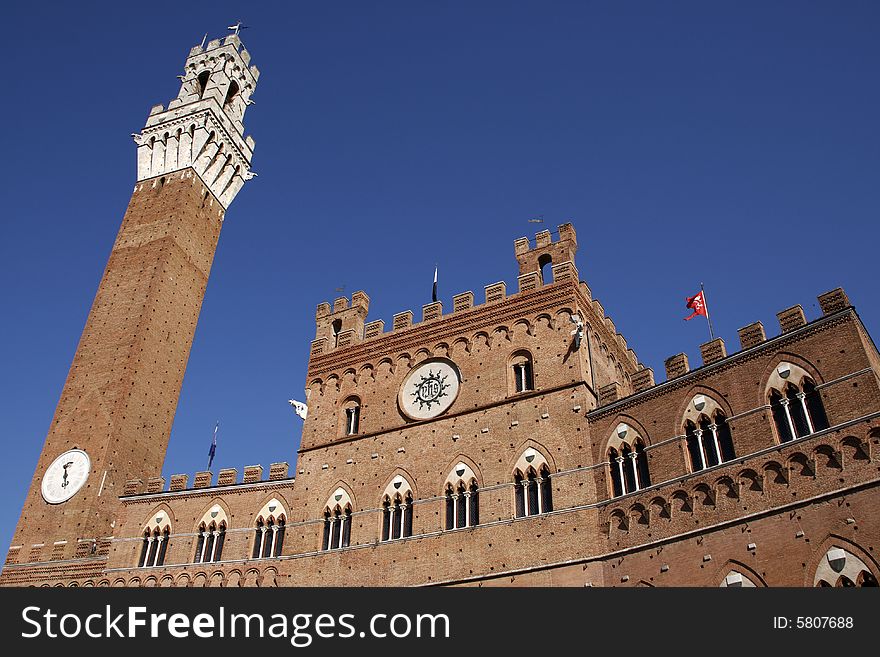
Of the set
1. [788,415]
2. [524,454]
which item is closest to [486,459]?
[524,454]

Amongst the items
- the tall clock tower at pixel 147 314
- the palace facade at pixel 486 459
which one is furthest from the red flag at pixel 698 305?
the tall clock tower at pixel 147 314

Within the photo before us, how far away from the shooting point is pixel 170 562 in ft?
91.6

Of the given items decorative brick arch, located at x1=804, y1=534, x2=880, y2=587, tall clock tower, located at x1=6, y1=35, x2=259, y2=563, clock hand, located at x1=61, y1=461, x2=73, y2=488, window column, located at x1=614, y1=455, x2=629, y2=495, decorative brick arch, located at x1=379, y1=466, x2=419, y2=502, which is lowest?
decorative brick arch, located at x1=804, y1=534, x2=880, y2=587

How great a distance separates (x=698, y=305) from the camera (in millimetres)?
25656

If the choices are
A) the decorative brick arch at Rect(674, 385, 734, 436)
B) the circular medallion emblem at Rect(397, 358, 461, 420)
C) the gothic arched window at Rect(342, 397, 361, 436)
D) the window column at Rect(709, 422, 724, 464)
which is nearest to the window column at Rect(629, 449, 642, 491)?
the decorative brick arch at Rect(674, 385, 734, 436)

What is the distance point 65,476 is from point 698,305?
23703mm

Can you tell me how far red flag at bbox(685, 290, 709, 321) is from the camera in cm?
2550

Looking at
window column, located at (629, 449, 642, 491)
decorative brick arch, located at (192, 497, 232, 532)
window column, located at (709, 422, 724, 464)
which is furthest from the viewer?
decorative brick arch, located at (192, 497, 232, 532)

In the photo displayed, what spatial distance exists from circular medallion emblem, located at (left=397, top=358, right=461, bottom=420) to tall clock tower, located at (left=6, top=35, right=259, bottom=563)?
12.0 m

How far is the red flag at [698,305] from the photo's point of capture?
25.5 meters

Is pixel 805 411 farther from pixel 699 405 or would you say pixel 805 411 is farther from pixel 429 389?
pixel 429 389

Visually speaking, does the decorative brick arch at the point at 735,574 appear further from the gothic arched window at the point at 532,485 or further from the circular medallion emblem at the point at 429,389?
the circular medallion emblem at the point at 429,389

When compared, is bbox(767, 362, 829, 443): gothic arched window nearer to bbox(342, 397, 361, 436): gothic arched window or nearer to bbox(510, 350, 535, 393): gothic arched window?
bbox(510, 350, 535, 393): gothic arched window
